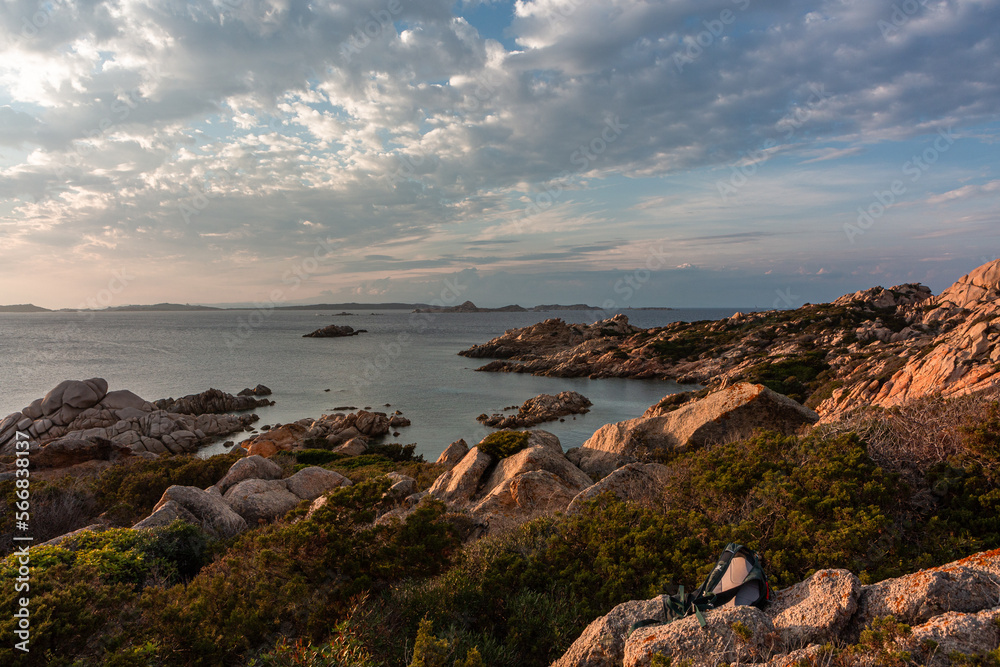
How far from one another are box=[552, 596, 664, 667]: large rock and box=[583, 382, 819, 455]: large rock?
10602mm

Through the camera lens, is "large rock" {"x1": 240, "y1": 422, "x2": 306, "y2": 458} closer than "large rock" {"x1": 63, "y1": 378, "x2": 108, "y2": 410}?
Yes

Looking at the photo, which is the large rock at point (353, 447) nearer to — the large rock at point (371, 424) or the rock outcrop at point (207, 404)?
the large rock at point (371, 424)

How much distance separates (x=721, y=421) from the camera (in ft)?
49.7

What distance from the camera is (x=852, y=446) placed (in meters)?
7.81

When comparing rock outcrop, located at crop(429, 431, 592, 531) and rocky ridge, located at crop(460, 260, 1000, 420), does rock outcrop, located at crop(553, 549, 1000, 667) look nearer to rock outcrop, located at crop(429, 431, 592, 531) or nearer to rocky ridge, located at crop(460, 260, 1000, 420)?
rock outcrop, located at crop(429, 431, 592, 531)

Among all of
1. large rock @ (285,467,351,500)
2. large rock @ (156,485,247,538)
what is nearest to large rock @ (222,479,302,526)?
large rock @ (285,467,351,500)

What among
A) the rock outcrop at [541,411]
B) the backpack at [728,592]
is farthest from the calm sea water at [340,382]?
the backpack at [728,592]

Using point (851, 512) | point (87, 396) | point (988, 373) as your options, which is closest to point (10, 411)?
point (87, 396)

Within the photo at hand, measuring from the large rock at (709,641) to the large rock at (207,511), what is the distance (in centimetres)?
1077

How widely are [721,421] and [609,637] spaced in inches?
482

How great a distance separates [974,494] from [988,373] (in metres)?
18.4

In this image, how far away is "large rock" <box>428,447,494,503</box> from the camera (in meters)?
14.0

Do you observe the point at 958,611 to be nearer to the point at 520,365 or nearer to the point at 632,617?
the point at 632,617

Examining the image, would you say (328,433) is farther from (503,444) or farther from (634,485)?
(634,485)
